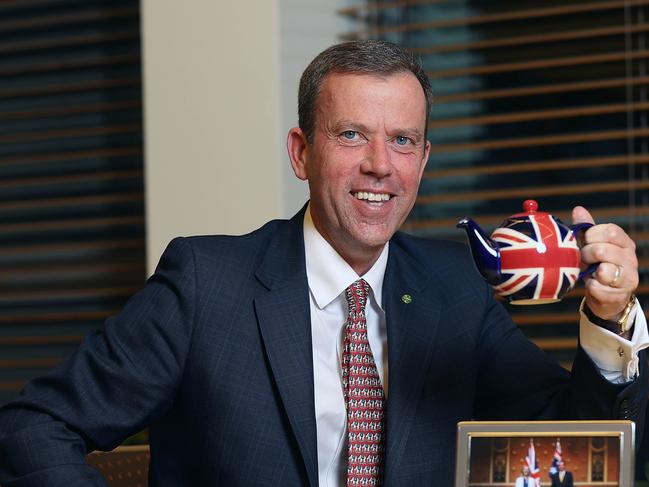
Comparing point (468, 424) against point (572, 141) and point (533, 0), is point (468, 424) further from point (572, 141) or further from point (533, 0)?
point (533, 0)

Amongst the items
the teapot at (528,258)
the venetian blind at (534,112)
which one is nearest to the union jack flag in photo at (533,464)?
the teapot at (528,258)

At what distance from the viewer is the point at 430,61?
2.92 m

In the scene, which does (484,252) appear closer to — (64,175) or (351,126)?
(351,126)

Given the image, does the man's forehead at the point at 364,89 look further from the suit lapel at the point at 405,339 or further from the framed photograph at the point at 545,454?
the framed photograph at the point at 545,454

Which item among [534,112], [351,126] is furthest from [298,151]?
[534,112]

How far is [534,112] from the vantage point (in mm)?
2803

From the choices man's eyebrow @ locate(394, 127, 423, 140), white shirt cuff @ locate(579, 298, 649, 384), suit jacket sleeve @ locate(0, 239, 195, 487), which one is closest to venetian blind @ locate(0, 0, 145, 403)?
suit jacket sleeve @ locate(0, 239, 195, 487)

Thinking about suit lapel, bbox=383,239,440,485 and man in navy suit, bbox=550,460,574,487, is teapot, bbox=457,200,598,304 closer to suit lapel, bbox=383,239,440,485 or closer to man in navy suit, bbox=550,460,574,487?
man in navy suit, bbox=550,460,574,487

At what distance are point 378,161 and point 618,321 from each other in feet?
1.41

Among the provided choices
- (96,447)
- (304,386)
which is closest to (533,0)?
(304,386)

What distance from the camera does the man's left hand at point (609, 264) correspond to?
4.50 ft

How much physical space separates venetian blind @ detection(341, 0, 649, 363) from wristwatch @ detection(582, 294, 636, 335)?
1.27m

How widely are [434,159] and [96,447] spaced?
1.57m

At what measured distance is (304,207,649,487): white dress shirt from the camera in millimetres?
1645
